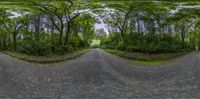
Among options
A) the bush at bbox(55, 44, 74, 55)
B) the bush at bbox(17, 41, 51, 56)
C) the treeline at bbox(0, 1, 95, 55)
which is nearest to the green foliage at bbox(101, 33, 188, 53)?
the treeline at bbox(0, 1, 95, 55)

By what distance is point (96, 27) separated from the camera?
13.8m

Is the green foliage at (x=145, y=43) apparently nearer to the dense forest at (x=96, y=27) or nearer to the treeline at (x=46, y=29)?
the dense forest at (x=96, y=27)

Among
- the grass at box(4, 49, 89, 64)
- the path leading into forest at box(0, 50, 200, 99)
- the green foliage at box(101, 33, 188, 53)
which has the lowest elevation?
the path leading into forest at box(0, 50, 200, 99)

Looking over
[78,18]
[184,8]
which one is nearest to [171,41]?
[184,8]

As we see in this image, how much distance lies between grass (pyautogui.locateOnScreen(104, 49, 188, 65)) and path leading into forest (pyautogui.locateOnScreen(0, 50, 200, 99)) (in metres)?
0.22

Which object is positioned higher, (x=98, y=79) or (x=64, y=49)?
(x=64, y=49)

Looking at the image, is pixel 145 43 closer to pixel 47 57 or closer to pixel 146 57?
pixel 146 57

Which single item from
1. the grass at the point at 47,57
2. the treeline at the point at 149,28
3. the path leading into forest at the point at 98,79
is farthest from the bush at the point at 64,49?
the treeline at the point at 149,28

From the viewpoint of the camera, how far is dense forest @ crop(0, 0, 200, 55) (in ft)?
41.1

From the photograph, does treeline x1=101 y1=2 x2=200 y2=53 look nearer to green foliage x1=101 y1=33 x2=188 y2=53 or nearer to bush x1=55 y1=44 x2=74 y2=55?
green foliage x1=101 y1=33 x2=188 y2=53

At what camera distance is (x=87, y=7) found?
45.6 feet

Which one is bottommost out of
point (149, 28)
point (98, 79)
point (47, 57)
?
point (98, 79)

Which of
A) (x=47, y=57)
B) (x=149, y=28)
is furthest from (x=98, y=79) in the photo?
(x=149, y=28)

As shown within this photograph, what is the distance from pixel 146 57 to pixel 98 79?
2000mm
